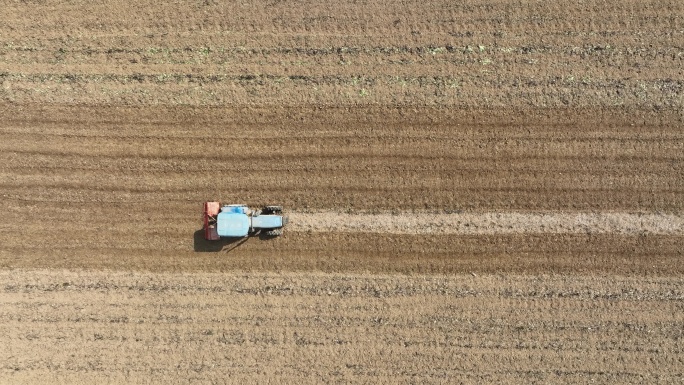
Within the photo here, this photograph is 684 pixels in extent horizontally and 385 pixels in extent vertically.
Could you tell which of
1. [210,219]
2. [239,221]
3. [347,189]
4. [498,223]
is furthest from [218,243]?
[498,223]

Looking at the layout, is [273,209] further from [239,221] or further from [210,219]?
[210,219]

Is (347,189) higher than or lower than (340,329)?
higher

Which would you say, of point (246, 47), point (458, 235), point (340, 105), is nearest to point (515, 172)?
point (458, 235)

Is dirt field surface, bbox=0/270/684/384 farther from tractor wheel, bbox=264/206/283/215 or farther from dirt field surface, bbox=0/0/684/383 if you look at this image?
tractor wheel, bbox=264/206/283/215

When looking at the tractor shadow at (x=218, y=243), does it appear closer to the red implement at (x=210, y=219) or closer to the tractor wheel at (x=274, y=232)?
the tractor wheel at (x=274, y=232)

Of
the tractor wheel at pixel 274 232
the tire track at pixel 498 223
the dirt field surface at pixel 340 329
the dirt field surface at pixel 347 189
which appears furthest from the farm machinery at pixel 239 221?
the dirt field surface at pixel 340 329

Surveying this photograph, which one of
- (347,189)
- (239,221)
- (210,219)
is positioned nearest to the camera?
(239,221)

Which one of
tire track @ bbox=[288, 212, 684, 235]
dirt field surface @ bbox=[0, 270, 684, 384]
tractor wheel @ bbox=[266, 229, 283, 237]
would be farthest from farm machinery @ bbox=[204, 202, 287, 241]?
dirt field surface @ bbox=[0, 270, 684, 384]

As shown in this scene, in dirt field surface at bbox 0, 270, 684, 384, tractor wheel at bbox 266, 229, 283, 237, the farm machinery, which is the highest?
the farm machinery
